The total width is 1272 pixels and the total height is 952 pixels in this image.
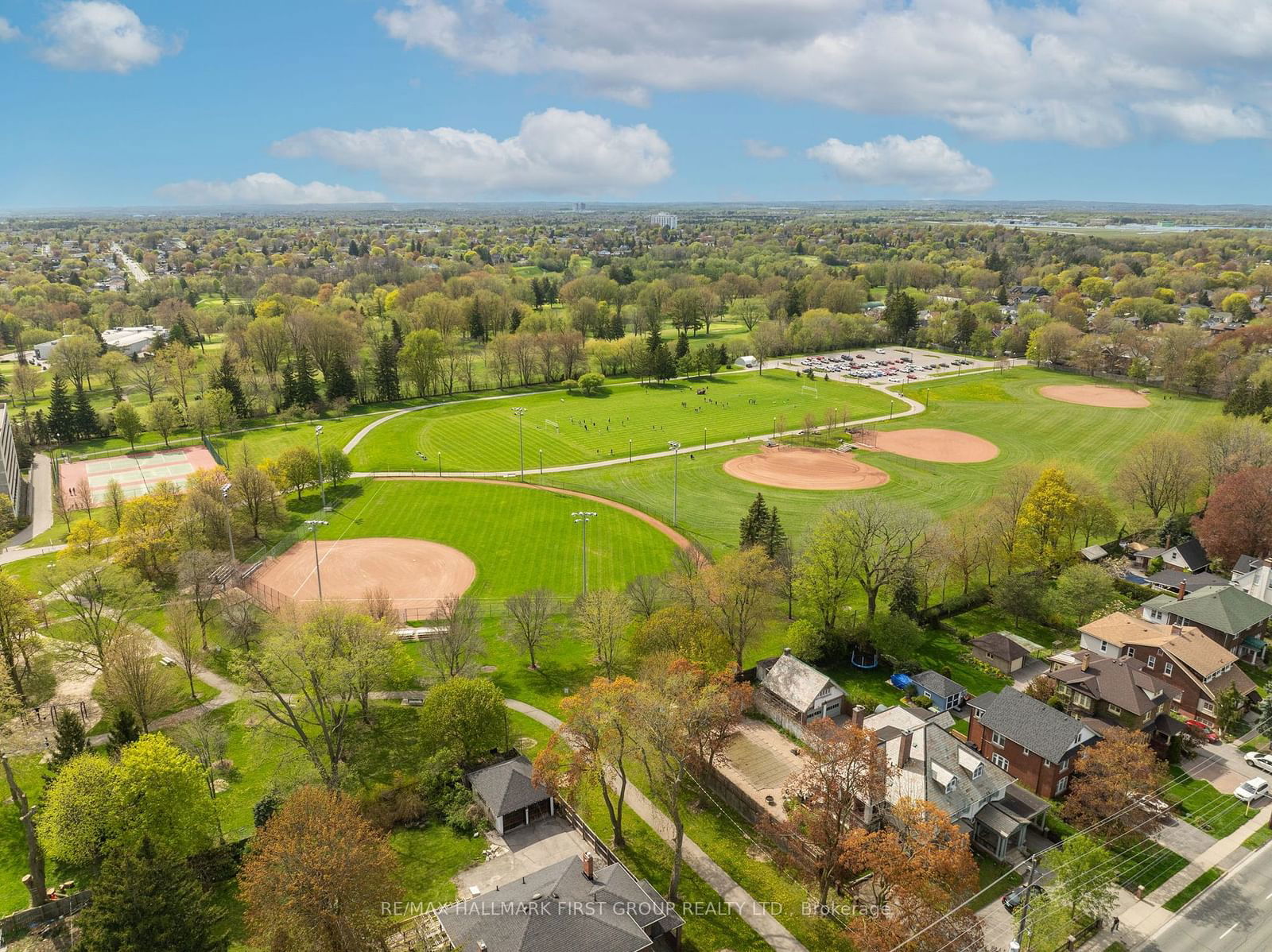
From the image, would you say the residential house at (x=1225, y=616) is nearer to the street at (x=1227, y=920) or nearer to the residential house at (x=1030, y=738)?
the residential house at (x=1030, y=738)

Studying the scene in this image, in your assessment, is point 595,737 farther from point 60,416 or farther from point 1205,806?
point 60,416

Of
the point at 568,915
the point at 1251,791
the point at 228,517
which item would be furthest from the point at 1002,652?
the point at 228,517

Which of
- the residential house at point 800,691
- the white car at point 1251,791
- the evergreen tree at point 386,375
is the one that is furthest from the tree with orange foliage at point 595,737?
the evergreen tree at point 386,375

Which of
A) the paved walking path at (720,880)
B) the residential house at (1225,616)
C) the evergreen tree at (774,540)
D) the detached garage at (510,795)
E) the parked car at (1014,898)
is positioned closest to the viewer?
the paved walking path at (720,880)

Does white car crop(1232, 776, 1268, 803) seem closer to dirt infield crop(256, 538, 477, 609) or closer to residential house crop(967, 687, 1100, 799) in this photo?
residential house crop(967, 687, 1100, 799)

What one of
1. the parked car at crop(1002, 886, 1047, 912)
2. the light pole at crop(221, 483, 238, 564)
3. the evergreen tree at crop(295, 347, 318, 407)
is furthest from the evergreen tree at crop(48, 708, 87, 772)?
the evergreen tree at crop(295, 347, 318, 407)

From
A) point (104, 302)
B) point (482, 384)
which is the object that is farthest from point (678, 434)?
point (104, 302)

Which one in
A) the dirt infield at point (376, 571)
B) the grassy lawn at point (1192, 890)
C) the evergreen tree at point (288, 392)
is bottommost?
the grassy lawn at point (1192, 890)
